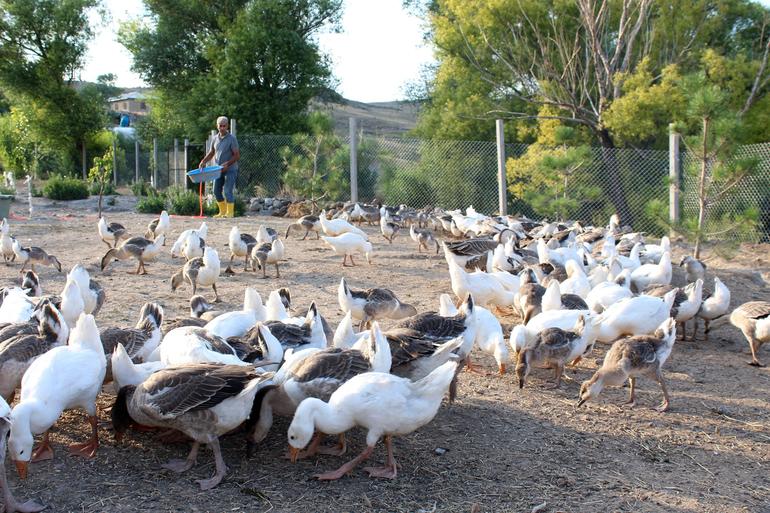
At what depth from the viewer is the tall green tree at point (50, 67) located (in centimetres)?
3127

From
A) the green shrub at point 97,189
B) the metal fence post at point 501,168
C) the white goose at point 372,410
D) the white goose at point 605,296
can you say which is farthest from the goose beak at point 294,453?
the green shrub at point 97,189

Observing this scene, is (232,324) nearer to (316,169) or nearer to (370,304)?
(370,304)

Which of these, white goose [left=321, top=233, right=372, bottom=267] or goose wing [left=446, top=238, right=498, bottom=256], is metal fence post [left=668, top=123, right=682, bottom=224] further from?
white goose [left=321, top=233, right=372, bottom=267]

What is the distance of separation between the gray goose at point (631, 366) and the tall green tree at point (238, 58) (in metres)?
21.2

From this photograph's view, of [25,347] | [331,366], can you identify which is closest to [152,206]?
[25,347]

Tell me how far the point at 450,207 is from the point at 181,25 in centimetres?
1576

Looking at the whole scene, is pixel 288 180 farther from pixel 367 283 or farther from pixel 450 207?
pixel 367 283

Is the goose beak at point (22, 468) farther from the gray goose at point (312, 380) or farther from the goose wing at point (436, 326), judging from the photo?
the goose wing at point (436, 326)

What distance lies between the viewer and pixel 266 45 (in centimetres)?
2523

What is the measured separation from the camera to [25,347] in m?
5.03

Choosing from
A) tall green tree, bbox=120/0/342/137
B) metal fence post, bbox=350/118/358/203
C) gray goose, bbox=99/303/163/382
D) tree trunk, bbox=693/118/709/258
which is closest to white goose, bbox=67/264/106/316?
gray goose, bbox=99/303/163/382

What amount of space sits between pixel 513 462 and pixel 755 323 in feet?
12.9

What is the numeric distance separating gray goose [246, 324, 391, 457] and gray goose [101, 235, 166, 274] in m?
6.36

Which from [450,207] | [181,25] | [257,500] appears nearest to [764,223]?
[450,207]
